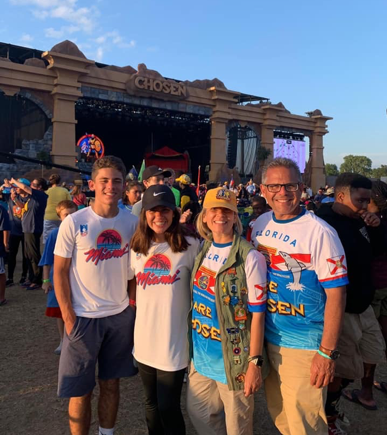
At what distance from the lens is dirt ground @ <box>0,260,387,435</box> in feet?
8.79

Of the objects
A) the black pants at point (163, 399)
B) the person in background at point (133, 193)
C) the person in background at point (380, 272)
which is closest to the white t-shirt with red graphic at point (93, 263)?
the black pants at point (163, 399)

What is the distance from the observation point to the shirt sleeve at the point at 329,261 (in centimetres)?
185

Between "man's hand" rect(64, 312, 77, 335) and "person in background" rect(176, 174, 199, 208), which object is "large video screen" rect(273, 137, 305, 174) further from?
"man's hand" rect(64, 312, 77, 335)

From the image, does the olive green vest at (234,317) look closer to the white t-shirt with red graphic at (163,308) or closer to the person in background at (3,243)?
the white t-shirt with red graphic at (163,308)

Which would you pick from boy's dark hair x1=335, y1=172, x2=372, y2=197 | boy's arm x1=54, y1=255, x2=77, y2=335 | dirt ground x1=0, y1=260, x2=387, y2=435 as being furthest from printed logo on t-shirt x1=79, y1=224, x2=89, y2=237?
boy's dark hair x1=335, y1=172, x2=372, y2=197

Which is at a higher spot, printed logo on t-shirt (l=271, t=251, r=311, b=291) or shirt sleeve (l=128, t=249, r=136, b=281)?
printed logo on t-shirt (l=271, t=251, r=311, b=291)

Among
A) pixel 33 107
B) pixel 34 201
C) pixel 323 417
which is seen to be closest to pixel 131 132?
pixel 33 107

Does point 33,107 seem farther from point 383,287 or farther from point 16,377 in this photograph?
point 383,287

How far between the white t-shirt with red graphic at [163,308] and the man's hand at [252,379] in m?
0.42

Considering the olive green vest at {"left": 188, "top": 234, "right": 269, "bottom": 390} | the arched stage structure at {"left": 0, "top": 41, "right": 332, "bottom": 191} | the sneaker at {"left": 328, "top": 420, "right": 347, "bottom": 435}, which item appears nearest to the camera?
the olive green vest at {"left": 188, "top": 234, "right": 269, "bottom": 390}

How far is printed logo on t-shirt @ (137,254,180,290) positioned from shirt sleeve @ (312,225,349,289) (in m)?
0.82

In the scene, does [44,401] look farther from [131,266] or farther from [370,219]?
[370,219]

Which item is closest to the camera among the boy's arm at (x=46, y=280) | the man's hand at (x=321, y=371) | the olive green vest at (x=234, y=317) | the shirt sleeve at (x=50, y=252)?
the man's hand at (x=321, y=371)

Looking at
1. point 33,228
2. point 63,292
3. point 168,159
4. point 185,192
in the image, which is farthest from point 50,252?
point 168,159
